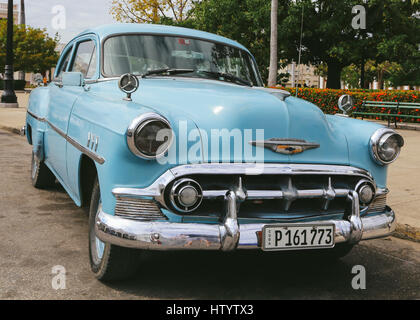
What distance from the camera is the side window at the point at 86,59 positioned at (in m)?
4.85

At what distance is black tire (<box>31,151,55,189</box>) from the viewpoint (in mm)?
6469

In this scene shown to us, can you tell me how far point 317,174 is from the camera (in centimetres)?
340

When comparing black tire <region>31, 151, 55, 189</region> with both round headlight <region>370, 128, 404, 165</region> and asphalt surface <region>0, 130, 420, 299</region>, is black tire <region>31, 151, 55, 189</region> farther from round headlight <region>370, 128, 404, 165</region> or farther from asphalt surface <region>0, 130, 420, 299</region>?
round headlight <region>370, 128, 404, 165</region>

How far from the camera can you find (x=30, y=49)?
53.2 m

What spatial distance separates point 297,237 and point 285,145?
0.56 m

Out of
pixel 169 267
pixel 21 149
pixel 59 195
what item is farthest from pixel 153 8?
pixel 169 267

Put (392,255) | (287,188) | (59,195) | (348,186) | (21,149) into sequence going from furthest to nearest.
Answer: (21,149) < (59,195) < (392,255) < (348,186) < (287,188)

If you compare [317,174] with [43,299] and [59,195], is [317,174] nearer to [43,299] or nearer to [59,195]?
[43,299]

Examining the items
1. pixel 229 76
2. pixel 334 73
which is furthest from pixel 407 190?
pixel 334 73

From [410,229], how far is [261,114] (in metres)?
2.52

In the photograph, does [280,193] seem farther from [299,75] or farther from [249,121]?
[299,75]

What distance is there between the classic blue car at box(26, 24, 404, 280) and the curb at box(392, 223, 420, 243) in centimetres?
120

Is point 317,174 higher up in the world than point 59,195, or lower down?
higher up

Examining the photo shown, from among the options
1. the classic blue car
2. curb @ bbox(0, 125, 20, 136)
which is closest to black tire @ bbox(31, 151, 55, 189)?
the classic blue car
